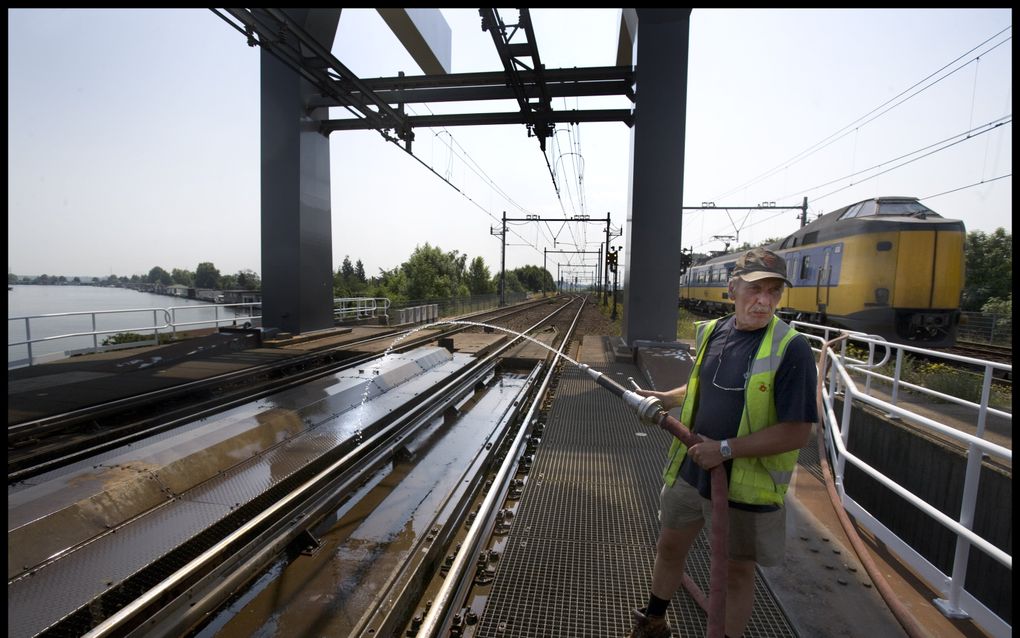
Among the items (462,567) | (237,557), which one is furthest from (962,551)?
(237,557)

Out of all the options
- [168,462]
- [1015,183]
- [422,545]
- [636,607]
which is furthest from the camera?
[168,462]

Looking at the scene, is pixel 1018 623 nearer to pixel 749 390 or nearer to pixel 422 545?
pixel 749 390

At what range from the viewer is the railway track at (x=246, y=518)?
128 inches

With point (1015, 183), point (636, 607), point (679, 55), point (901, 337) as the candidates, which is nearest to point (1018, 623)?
point (1015, 183)

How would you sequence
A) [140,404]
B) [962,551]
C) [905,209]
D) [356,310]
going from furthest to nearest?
[356,310] → [905,209] → [140,404] → [962,551]

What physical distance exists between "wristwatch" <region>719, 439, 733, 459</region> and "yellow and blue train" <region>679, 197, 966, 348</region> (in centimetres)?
1204

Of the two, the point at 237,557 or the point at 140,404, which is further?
the point at 140,404

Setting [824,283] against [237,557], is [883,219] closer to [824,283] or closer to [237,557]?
[824,283]

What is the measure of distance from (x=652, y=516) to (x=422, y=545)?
1.94 metres

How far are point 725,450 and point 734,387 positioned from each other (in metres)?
0.30

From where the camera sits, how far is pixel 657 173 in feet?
34.7

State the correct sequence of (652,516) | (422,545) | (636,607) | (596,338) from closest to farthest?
(636,607)
(652,516)
(422,545)
(596,338)

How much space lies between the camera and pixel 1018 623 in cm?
110

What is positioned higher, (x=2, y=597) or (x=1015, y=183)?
(x=1015, y=183)
